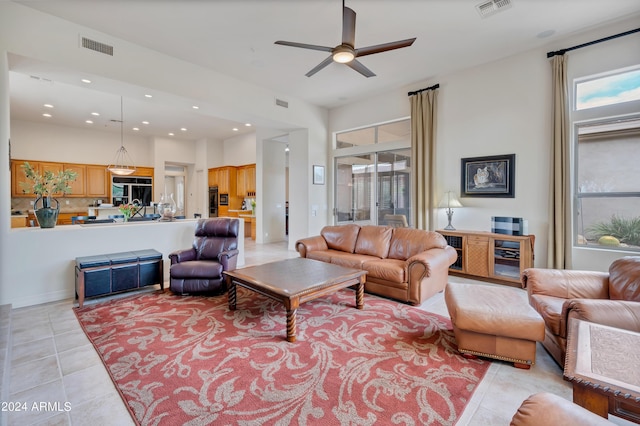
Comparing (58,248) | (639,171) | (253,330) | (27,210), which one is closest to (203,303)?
(253,330)

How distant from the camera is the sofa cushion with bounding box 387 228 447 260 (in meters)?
3.95

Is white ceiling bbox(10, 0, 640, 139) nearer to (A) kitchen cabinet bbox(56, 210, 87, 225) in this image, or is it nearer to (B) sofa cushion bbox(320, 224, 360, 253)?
(B) sofa cushion bbox(320, 224, 360, 253)

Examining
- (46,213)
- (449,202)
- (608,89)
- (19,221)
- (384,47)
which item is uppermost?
(384,47)

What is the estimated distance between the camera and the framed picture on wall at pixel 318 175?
6.94 metres

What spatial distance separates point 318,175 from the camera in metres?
7.03

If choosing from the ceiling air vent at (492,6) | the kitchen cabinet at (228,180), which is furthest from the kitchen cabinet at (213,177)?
the ceiling air vent at (492,6)

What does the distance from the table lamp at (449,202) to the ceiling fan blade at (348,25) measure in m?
3.26

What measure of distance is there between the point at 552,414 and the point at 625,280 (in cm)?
200

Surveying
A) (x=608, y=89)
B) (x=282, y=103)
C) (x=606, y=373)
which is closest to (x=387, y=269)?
(x=606, y=373)

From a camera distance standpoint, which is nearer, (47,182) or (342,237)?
(47,182)

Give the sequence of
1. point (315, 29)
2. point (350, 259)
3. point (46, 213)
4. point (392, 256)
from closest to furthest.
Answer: point (46, 213) → point (315, 29) → point (350, 259) → point (392, 256)

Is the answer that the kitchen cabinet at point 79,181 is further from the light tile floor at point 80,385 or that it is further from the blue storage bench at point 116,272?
the light tile floor at point 80,385

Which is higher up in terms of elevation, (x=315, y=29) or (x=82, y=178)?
(x=315, y=29)

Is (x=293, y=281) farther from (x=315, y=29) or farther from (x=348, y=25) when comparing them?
(x=315, y=29)
